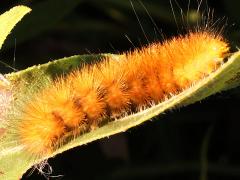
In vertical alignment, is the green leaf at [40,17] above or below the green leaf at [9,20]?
above

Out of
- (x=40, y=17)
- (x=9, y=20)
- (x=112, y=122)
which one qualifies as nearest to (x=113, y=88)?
(x=112, y=122)

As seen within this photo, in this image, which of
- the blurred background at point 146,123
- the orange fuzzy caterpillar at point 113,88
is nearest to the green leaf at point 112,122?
the orange fuzzy caterpillar at point 113,88

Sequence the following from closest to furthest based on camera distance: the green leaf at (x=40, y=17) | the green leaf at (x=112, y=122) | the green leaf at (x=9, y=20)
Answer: the green leaf at (x=112, y=122) < the green leaf at (x=9, y=20) < the green leaf at (x=40, y=17)

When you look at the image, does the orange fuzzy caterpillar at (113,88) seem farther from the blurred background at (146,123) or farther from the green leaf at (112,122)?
the blurred background at (146,123)

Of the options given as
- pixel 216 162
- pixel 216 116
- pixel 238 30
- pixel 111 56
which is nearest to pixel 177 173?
pixel 216 162

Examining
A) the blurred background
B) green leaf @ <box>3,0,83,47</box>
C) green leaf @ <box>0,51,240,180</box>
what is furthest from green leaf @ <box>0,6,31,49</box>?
green leaf @ <box>3,0,83,47</box>

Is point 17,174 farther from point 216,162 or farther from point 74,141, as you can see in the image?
point 216,162
